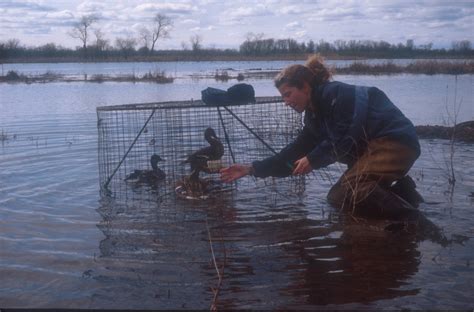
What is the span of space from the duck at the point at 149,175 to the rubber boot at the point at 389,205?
3.55 m

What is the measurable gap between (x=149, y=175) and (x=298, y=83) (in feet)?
12.0

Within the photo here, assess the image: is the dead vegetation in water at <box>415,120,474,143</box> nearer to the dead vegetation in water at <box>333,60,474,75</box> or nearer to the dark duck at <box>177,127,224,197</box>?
the dark duck at <box>177,127,224,197</box>

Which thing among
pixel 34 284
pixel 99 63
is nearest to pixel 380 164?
pixel 34 284

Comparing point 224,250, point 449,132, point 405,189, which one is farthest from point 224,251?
point 449,132

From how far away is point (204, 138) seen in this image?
28.7ft

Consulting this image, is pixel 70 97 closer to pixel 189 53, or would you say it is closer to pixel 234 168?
pixel 234 168

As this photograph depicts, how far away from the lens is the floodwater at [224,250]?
15.8 ft

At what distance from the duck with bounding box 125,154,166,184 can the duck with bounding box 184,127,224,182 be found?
816mm

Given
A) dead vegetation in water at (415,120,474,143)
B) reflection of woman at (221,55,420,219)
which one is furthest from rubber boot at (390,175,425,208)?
dead vegetation in water at (415,120,474,143)

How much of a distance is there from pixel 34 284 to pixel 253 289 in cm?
192

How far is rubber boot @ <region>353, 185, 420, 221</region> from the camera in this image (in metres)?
6.50

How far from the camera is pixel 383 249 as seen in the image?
5898 millimetres

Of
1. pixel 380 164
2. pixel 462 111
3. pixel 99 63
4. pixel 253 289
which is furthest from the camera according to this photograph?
pixel 99 63

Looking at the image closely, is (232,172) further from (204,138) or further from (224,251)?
(204,138)
